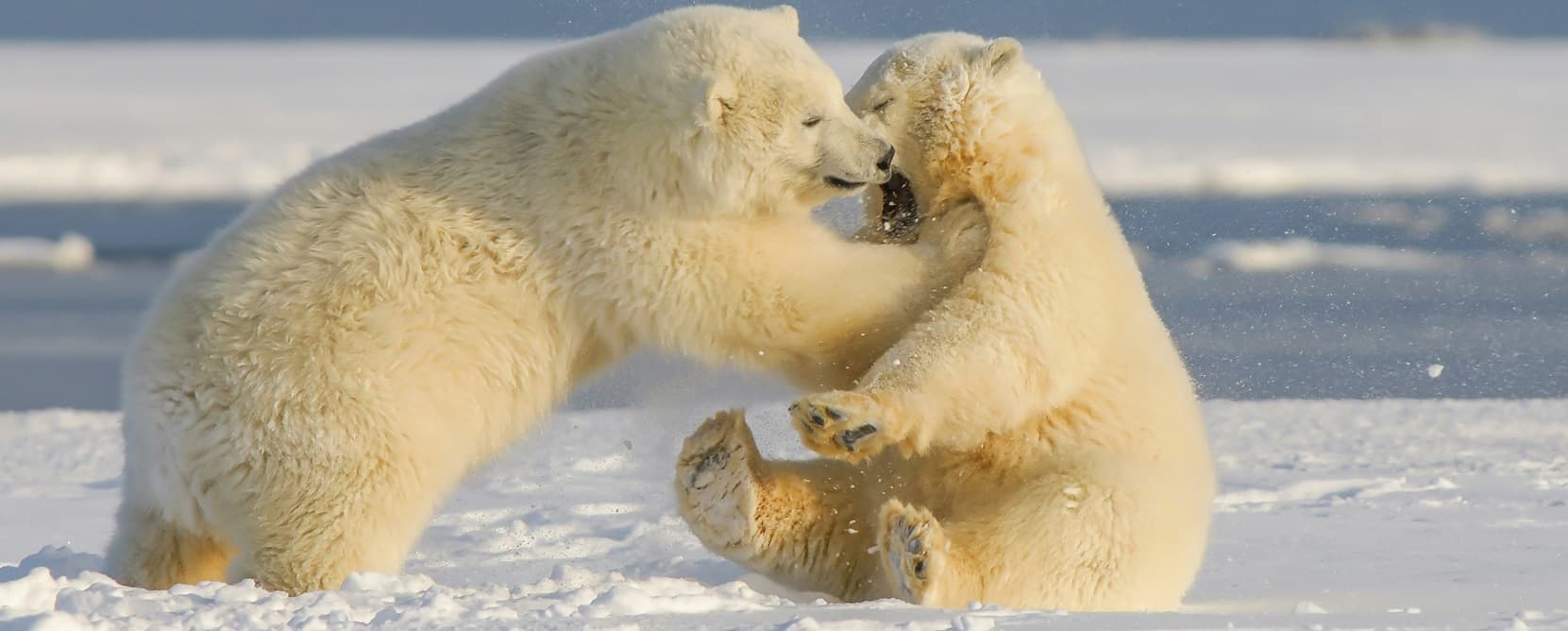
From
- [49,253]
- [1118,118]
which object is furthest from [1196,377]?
[1118,118]

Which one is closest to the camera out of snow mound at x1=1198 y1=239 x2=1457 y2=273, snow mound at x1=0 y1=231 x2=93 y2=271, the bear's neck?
the bear's neck

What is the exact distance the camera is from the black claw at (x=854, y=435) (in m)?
3.21

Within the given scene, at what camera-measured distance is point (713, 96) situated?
3439mm

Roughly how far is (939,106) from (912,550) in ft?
3.40

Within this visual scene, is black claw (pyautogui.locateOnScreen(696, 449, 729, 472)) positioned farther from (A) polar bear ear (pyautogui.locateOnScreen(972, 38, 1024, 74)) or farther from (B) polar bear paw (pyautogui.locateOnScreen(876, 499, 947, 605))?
(A) polar bear ear (pyautogui.locateOnScreen(972, 38, 1024, 74))

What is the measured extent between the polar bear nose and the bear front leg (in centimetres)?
61

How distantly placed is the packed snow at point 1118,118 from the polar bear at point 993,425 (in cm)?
1000

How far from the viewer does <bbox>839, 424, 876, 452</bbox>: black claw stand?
3.21m

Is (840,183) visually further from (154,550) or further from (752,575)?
(154,550)

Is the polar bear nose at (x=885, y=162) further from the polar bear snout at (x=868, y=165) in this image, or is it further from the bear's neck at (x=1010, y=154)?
the bear's neck at (x=1010, y=154)

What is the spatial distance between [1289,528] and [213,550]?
2.73 metres

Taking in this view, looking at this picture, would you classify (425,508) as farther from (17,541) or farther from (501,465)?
(17,541)

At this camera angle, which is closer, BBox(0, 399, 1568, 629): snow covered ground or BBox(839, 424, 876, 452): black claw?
BBox(0, 399, 1568, 629): snow covered ground

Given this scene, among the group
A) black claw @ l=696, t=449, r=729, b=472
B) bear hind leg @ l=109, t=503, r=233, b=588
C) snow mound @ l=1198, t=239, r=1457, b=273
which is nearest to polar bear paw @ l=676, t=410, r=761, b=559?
black claw @ l=696, t=449, r=729, b=472
